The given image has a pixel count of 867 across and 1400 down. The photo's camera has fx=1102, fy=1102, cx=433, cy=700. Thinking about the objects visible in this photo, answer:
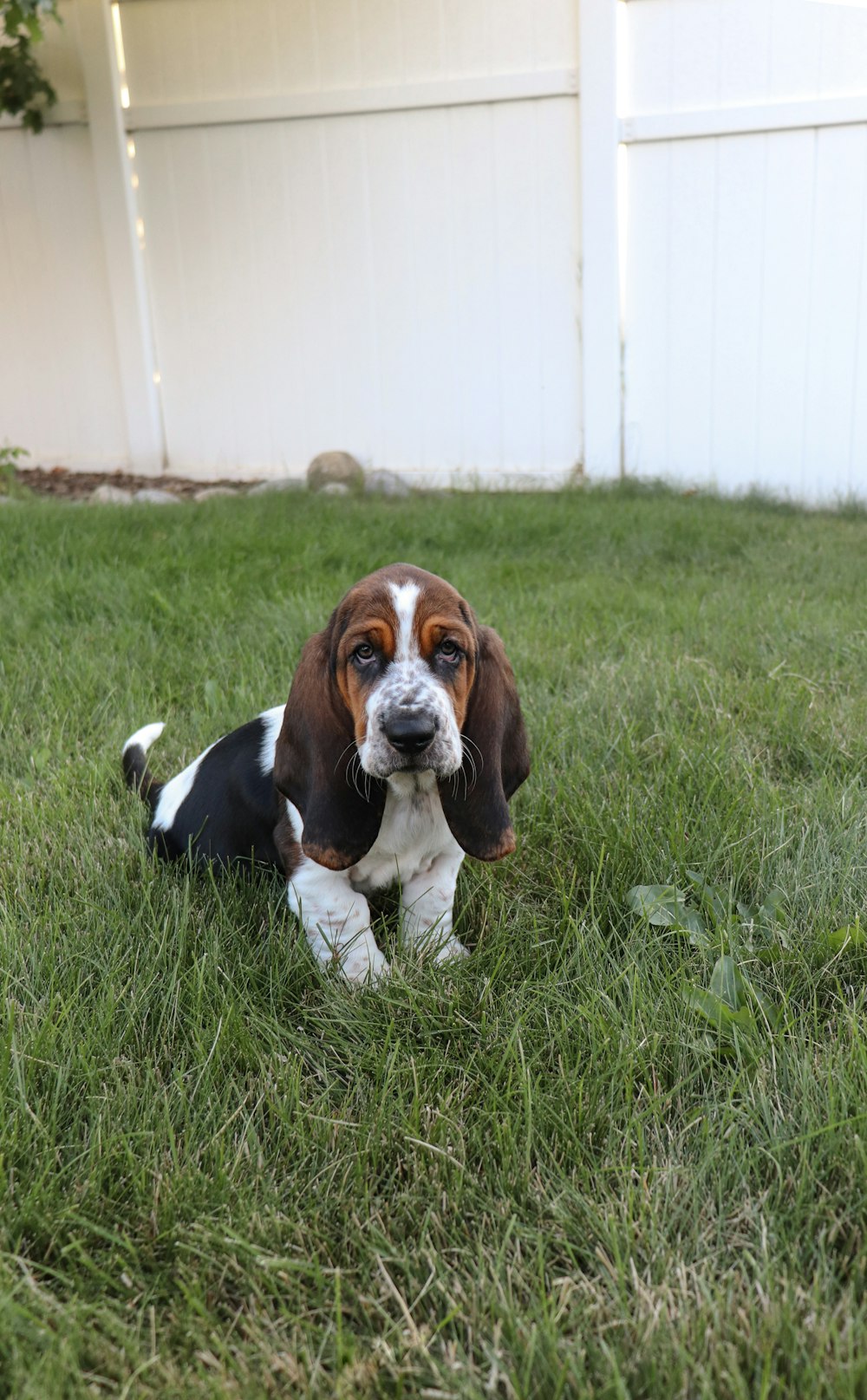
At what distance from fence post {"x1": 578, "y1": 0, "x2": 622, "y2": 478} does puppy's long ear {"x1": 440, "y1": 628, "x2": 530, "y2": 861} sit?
5559 mm

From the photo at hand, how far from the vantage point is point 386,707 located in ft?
7.41

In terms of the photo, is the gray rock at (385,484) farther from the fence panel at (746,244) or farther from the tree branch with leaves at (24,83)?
the tree branch with leaves at (24,83)

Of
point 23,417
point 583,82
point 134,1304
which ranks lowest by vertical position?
point 134,1304

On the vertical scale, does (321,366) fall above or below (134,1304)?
above

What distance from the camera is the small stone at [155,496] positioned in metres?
7.47

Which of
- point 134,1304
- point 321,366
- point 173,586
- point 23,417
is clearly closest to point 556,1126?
point 134,1304

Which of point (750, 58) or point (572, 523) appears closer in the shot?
point (572, 523)

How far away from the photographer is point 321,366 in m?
8.29

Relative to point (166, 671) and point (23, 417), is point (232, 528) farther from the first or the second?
point (23, 417)

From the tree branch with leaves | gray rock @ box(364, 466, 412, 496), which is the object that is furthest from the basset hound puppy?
the tree branch with leaves

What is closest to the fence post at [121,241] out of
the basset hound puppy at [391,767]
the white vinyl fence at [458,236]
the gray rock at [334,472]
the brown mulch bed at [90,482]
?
the white vinyl fence at [458,236]

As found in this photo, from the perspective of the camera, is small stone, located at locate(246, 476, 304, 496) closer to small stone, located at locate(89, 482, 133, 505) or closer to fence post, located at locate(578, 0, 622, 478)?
small stone, located at locate(89, 482, 133, 505)

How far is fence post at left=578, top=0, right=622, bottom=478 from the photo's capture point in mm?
6984

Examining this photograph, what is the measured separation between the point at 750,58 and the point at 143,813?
640cm
